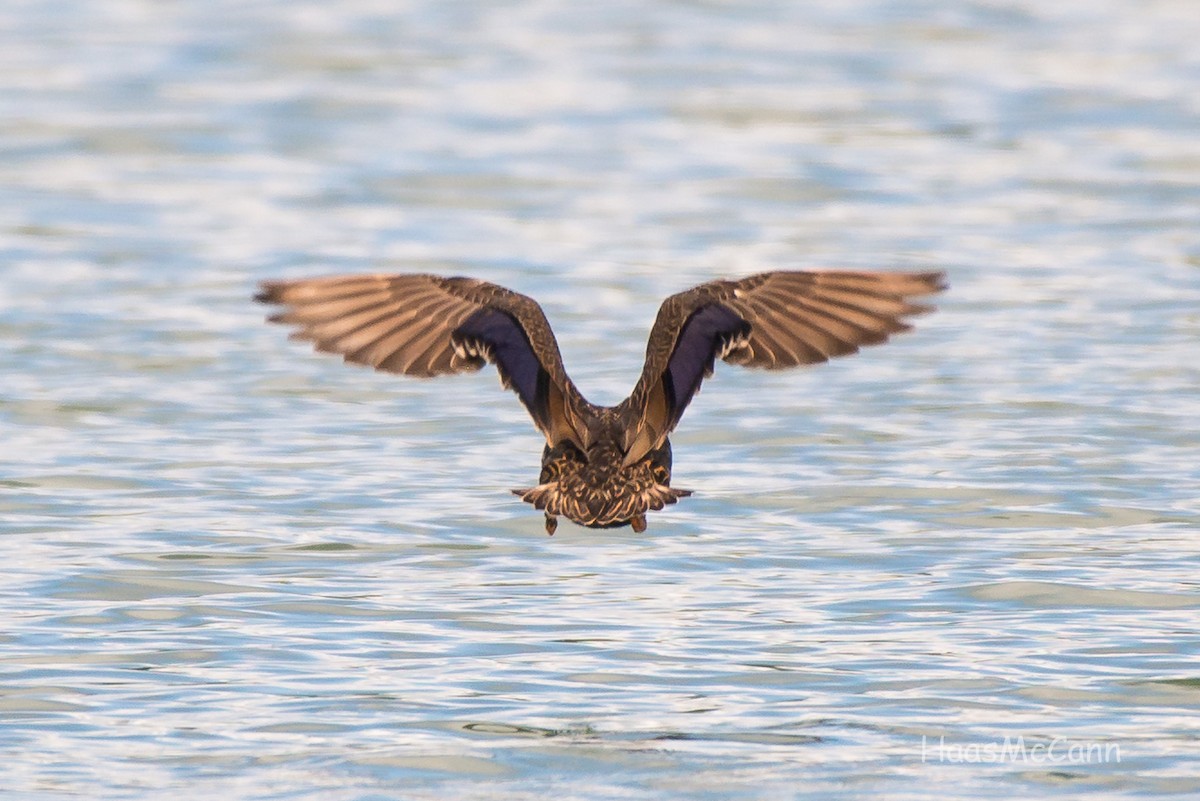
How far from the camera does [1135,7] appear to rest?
22.1m

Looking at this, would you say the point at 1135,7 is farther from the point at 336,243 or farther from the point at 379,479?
the point at 379,479

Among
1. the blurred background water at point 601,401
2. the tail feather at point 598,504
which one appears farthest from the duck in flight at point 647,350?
the blurred background water at point 601,401

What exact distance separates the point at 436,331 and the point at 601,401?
3.49m

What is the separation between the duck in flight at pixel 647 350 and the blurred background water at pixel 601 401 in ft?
2.12

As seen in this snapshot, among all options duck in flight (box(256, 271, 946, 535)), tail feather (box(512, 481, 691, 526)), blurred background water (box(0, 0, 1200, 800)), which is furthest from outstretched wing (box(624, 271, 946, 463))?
blurred background water (box(0, 0, 1200, 800))

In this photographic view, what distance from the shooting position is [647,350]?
7.30 metres

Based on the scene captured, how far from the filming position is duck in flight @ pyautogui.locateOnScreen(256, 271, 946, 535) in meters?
7.16

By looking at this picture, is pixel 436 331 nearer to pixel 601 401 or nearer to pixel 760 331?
pixel 760 331

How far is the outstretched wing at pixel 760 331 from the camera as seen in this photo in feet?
23.7

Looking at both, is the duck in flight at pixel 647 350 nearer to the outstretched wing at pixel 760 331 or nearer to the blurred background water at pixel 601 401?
the outstretched wing at pixel 760 331

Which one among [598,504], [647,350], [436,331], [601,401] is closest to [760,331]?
[647,350]

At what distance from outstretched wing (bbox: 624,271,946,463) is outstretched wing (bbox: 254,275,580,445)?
0.28m

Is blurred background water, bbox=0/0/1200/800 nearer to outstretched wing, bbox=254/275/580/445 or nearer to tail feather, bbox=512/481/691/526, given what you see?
tail feather, bbox=512/481/691/526

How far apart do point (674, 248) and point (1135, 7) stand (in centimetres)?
953
